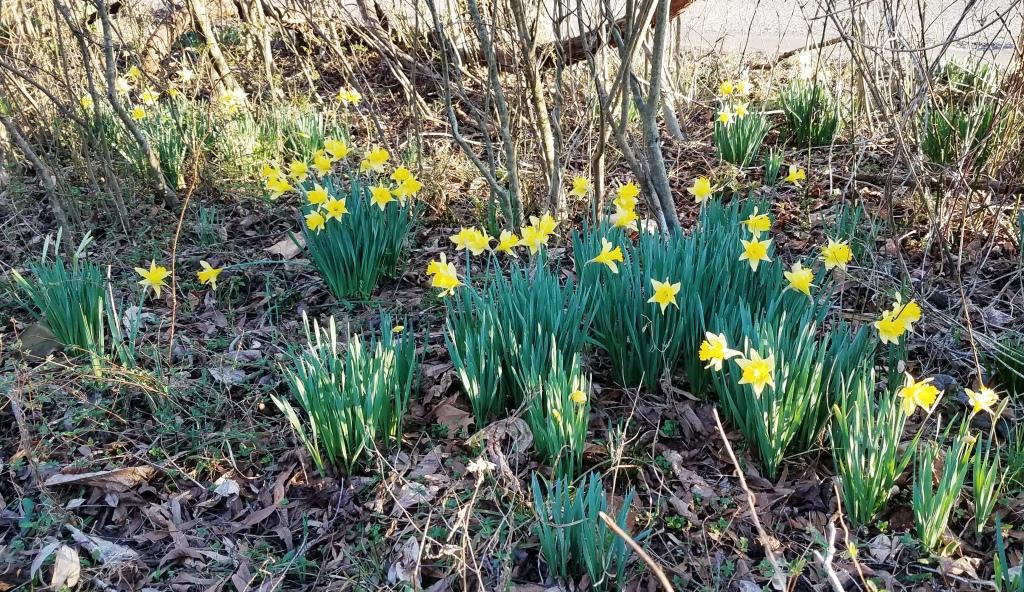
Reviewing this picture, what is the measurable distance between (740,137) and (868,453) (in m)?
2.53

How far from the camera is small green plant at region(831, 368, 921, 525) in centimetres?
184

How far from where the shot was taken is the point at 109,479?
2.29 m

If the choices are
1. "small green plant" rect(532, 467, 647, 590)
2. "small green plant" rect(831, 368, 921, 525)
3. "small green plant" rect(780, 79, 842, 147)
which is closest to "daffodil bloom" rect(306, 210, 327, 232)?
"small green plant" rect(532, 467, 647, 590)

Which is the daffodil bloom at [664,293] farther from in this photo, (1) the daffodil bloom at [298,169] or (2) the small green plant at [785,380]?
(1) the daffodil bloom at [298,169]

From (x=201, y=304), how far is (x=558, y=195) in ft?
5.56

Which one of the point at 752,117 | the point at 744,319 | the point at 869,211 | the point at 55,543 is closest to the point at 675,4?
the point at 752,117

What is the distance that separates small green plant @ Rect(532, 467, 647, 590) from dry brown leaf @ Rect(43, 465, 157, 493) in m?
1.30

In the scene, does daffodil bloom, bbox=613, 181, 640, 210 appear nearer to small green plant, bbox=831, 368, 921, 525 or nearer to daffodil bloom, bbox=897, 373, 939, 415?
small green plant, bbox=831, 368, 921, 525

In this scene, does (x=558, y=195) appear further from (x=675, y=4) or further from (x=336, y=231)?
(x=675, y=4)

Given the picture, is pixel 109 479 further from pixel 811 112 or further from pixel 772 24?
pixel 772 24

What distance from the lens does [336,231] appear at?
9.93ft

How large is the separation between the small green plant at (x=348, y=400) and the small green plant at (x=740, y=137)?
8.33ft

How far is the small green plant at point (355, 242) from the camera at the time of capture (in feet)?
9.93

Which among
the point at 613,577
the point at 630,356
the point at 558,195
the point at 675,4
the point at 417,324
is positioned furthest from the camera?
the point at 675,4
